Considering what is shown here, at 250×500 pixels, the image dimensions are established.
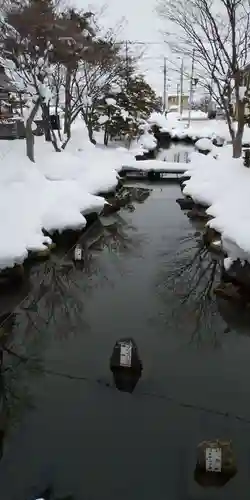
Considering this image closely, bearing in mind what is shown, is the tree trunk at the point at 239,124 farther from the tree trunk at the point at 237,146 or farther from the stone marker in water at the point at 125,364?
the stone marker in water at the point at 125,364

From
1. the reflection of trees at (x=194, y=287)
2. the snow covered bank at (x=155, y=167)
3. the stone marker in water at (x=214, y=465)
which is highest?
the snow covered bank at (x=155, y=167)

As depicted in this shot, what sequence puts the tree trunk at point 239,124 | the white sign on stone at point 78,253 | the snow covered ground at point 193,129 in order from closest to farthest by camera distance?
the white sign on stone at point 78,253
the tree trunk at point 239,124
the snow covered ground at point 193,129

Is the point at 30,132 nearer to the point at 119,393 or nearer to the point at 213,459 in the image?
the point at 119,393

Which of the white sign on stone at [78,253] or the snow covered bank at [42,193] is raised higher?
the snow covered bank at [42,193]

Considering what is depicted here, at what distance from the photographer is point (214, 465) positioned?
160 inches

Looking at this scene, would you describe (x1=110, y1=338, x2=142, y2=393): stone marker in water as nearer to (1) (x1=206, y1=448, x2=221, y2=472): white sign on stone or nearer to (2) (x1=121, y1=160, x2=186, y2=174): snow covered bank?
(1) (x1=206, y1=448, x2=221, y2=472): white sign on stone

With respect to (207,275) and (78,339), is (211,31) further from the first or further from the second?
(78,339)

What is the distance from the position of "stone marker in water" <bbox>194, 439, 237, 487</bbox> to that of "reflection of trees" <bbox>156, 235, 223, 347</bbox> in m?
2.20


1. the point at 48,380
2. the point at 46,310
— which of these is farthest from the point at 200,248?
the point at 48,380

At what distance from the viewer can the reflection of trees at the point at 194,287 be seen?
6707mm

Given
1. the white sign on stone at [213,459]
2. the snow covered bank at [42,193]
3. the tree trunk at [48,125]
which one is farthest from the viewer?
the tree trunk at [48,125]

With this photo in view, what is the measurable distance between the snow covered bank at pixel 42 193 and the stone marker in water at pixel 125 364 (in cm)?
294

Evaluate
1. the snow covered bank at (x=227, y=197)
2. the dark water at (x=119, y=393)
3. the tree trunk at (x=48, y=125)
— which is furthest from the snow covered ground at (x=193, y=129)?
the dark water at (x=119, y=393)

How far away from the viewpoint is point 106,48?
62.3 feet
